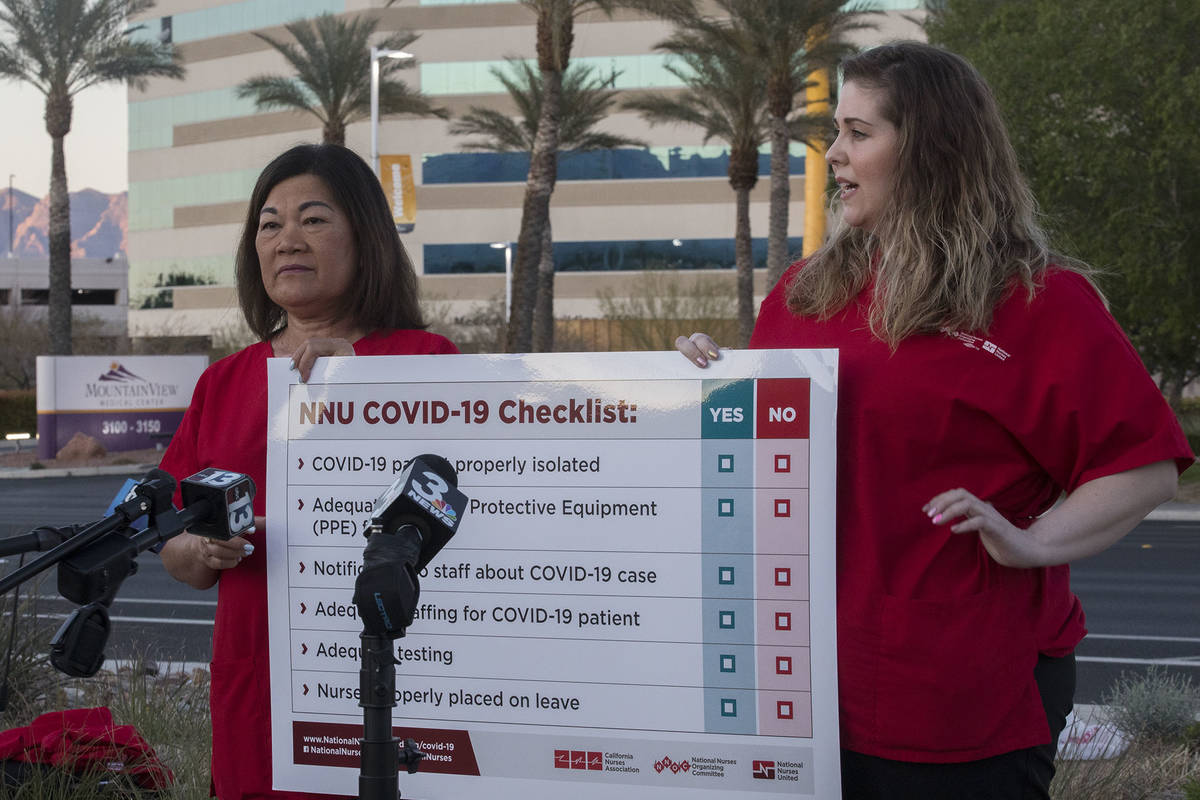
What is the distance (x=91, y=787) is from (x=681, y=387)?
2.64 metres

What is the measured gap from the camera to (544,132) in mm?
26859

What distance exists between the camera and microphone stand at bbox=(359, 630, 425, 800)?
6.15 feet

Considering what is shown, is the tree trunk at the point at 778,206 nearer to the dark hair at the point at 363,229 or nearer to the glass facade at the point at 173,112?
the dark hair at the point at 363,229

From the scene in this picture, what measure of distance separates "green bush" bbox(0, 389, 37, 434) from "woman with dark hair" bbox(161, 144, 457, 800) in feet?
139

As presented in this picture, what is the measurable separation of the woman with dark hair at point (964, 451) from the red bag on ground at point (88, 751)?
2.75 m

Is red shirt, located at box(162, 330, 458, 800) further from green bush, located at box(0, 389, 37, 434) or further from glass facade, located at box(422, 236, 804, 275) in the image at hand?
glass facade, located at box(422, 236, 804, 275)

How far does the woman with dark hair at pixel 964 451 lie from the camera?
2246mm

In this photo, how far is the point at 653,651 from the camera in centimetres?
262

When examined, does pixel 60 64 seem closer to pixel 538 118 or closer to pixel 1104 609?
pixel 538 118

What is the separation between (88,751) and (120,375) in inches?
1024

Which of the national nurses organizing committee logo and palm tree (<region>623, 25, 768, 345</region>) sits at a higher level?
palm tree (<region>623, 25, 768, 345</region>)

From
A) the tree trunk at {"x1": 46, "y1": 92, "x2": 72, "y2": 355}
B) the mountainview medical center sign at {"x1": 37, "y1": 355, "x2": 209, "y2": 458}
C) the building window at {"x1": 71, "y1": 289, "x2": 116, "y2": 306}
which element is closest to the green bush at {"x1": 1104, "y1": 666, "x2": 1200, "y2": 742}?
the mountainview medical center sign at {"x1": 37, "y1": 355, "x2": 209, "y2": 458}

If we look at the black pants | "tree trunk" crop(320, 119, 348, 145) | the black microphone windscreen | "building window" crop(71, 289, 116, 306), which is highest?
"tree trunk" crop(320, 119, 348, 145)

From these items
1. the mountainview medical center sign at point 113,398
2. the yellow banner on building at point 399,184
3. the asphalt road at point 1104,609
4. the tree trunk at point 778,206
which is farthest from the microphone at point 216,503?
the yellow banner on building at point 399,184
